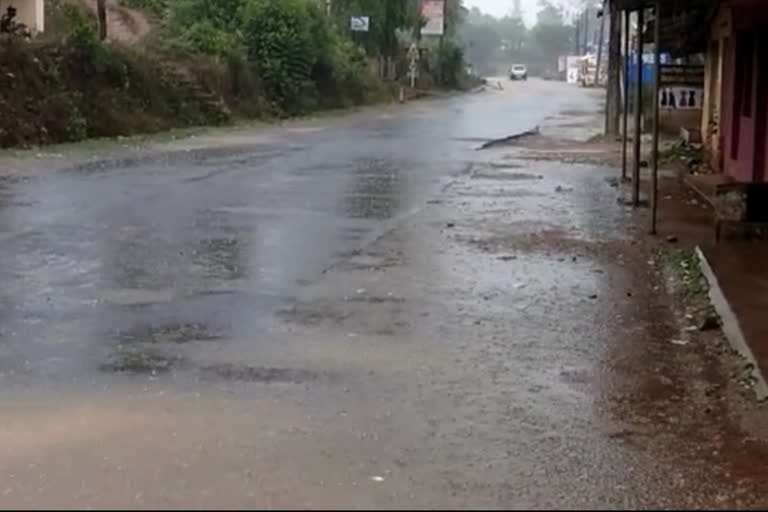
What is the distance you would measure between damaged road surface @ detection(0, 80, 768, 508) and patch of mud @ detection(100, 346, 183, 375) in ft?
0.09

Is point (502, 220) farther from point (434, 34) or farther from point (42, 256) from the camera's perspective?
point (434, 34)

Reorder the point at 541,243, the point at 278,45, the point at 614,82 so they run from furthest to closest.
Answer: the point at 278,45 < the point at 614,82 < the point at 541,243

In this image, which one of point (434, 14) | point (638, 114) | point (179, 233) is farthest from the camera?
point (434, 14)

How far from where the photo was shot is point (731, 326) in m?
9.43

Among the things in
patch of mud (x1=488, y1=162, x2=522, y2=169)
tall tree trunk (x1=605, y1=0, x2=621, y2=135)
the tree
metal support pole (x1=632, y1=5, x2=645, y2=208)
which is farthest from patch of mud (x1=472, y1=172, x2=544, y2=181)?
the tree

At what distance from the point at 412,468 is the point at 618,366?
278 cm

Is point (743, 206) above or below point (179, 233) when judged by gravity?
above

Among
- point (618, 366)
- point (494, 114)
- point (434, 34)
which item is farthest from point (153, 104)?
point (434, 34)

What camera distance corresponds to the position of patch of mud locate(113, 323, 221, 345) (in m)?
9.16

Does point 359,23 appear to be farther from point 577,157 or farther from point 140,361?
point 140,361

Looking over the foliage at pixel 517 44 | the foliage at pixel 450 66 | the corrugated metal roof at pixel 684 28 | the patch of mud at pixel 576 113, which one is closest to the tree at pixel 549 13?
the foliage at pixel 517 44

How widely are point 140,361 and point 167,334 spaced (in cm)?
86

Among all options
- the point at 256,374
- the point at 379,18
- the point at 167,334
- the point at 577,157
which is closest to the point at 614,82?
the point at 577,157

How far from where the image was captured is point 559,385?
26.4 ft
